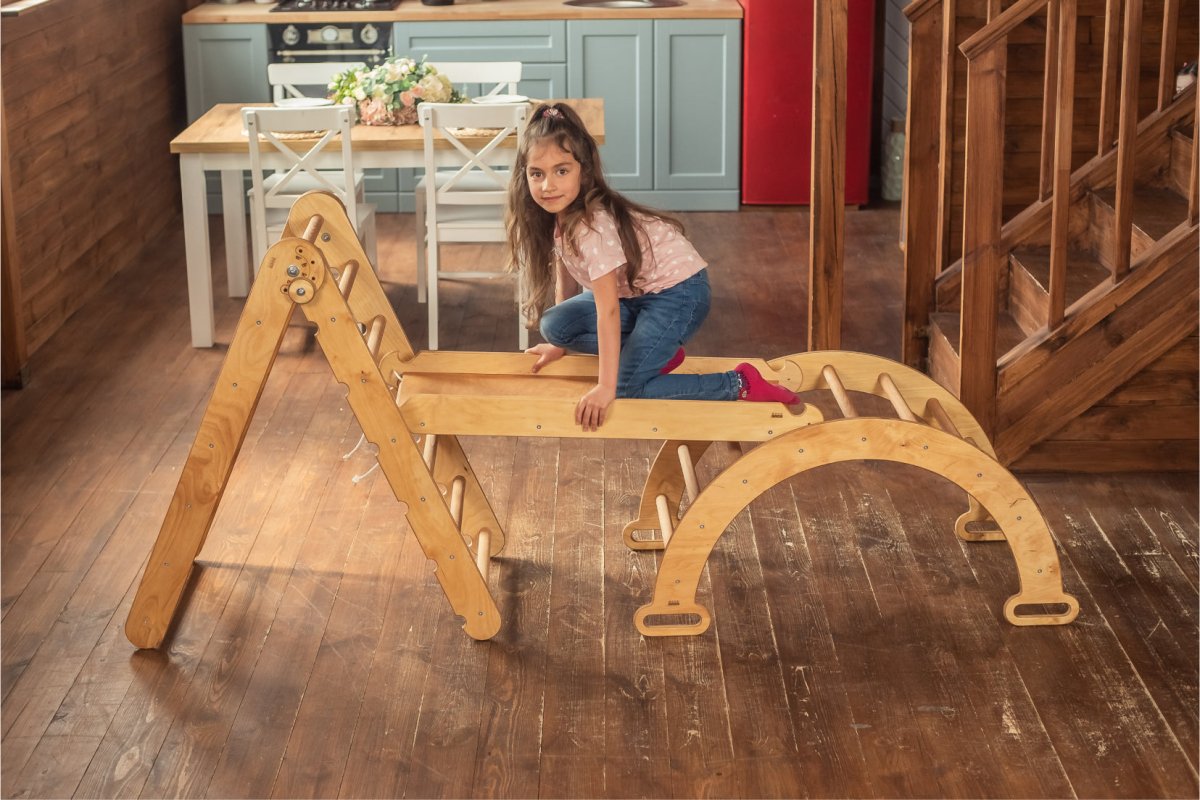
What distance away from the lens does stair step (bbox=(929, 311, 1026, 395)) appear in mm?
4199

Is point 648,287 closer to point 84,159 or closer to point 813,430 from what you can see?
point 813,430

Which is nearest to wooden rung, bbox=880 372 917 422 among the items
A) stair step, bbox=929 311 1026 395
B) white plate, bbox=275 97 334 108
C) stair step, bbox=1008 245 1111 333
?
stair step, bbox=929 311 1026 395

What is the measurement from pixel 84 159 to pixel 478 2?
2.29m

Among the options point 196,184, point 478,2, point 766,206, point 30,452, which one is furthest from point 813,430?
point 478,2

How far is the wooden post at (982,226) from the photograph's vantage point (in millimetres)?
3506

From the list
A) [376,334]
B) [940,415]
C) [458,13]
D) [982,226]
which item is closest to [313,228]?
[376,334]

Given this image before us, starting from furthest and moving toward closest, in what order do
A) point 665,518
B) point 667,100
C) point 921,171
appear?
point 667,100
point 921,171
point 665,518

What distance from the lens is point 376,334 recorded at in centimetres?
318

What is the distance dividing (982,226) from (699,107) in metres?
3.48

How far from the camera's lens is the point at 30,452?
403cm

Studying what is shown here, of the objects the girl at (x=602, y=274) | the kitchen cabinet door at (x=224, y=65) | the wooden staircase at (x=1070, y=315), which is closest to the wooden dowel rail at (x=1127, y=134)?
the wooden staircase at (x=1070, y=315)

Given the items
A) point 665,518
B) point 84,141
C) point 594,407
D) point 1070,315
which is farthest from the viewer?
point 84,141

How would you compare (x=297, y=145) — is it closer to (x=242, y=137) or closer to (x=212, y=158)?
(x=242, y=137)

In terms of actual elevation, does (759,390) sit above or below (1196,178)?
below
